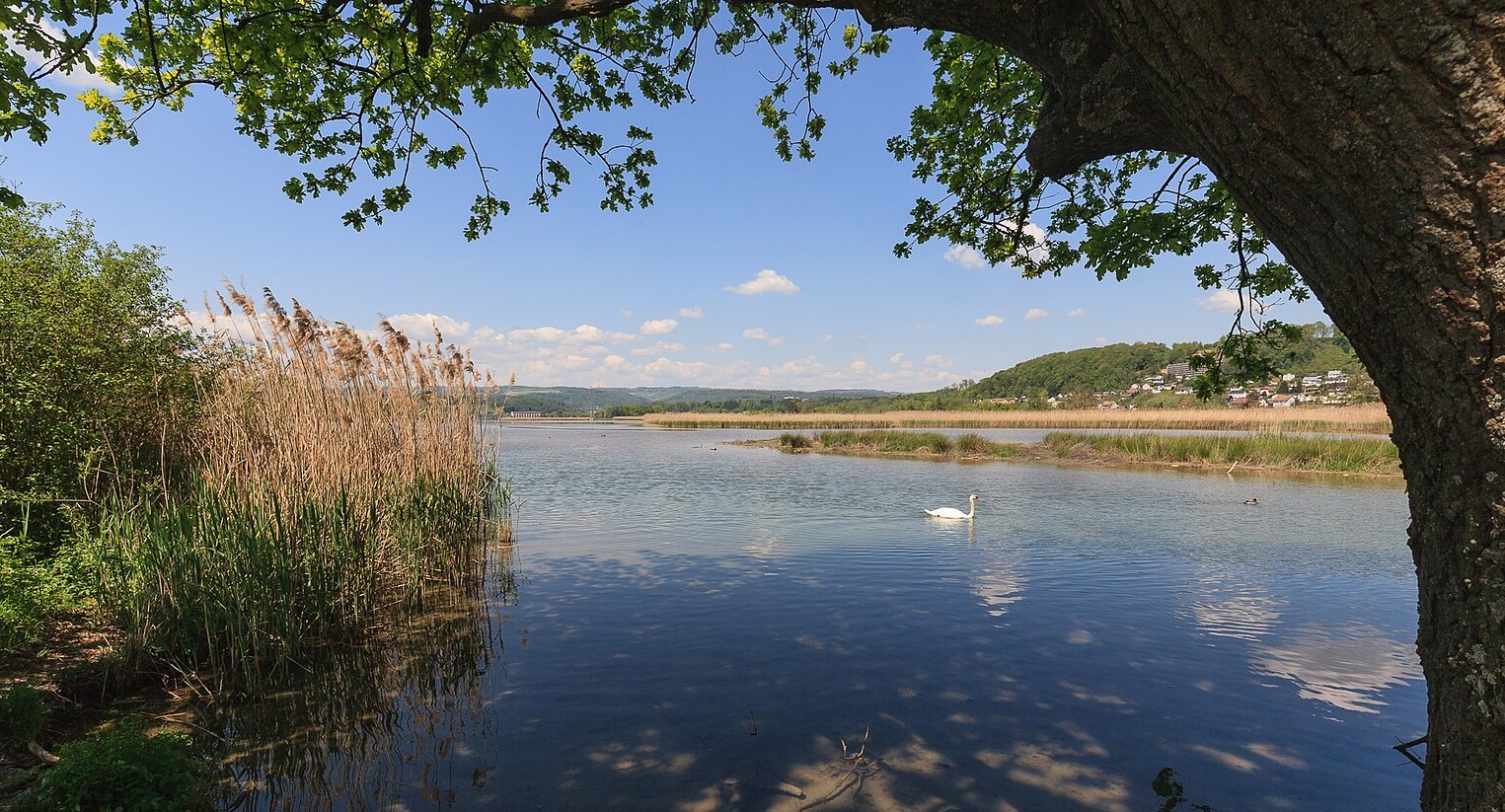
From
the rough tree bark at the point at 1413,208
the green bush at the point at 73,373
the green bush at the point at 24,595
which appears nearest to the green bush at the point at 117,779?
the green bush at the point at 24,595

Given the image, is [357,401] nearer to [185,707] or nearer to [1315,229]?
[185,707]

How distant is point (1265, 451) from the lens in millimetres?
23266

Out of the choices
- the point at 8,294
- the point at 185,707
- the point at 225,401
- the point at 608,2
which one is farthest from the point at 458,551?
the point at 608,2

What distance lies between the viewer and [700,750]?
14.9 ft

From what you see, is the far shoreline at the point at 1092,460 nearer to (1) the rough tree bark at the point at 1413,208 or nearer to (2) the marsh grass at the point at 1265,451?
(2) the marsh grass at the point at 1265,451

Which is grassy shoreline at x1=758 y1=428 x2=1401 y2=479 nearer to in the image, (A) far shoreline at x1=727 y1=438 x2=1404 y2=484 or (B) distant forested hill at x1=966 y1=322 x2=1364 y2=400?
(A) far shoreline at x1=727 y1=438 x2=1404 y2=484

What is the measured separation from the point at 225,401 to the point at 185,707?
3.37m

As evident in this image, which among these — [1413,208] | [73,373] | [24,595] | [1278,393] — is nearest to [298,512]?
[24,595]

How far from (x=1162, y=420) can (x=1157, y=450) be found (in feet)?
47.1

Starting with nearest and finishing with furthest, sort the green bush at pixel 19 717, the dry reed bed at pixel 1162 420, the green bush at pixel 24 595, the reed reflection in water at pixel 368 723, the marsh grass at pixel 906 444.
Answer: the green bush at pixel 19 717
the reed reflection in water at pixel 368 723
the green bush at pixel 24 595
the dry reed bed at pixel 1162 420
the marsh grass at pixel 906 444

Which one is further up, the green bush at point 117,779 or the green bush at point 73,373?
the green bush at point 73,373

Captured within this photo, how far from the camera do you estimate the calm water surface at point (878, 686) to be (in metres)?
Answer: 4.14

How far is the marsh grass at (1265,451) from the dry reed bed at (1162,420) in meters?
3.23

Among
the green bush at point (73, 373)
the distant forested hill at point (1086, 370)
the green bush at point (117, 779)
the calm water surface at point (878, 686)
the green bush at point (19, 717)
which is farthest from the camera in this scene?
the distant forested hill at point (1086, 370)
